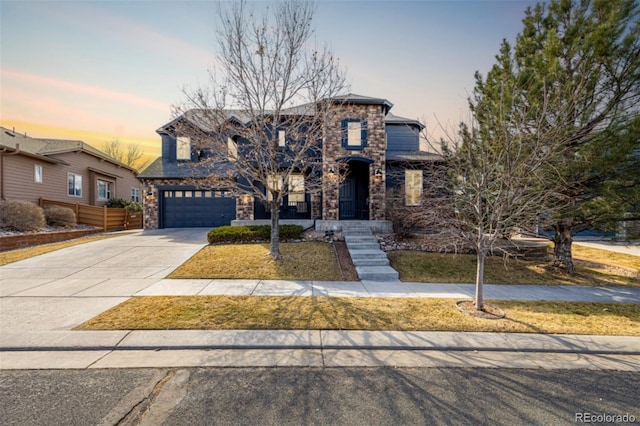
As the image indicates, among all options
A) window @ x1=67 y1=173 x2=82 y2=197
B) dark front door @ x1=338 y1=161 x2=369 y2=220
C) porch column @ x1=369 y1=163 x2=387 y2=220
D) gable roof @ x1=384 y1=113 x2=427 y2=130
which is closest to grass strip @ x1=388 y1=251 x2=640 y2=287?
porch column @ x1=369 y1=163 x2=387 y2=220

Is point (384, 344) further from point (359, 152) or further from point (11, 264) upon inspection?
point (11, 264)

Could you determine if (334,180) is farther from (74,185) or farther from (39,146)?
(39,146)

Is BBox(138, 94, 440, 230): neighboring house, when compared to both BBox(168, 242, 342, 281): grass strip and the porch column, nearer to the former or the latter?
the porch column

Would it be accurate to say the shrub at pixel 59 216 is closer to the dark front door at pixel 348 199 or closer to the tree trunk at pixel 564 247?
the dark front door at pixel 348 199

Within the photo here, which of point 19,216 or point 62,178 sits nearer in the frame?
point 19,216

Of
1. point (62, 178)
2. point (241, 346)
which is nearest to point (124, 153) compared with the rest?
point (62, 178)

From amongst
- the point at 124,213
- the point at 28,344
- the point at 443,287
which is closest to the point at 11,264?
the point at 28,344

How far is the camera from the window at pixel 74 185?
19500mm

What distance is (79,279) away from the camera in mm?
7711

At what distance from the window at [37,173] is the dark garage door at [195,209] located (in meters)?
7.78

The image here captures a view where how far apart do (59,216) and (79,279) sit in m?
11.1

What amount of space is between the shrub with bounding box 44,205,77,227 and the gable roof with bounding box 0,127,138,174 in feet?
13.0

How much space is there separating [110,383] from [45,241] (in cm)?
1418

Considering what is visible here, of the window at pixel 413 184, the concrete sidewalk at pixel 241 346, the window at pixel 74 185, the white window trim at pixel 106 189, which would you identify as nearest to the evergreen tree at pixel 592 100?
the concrete sidewalk at pixel 241 346
